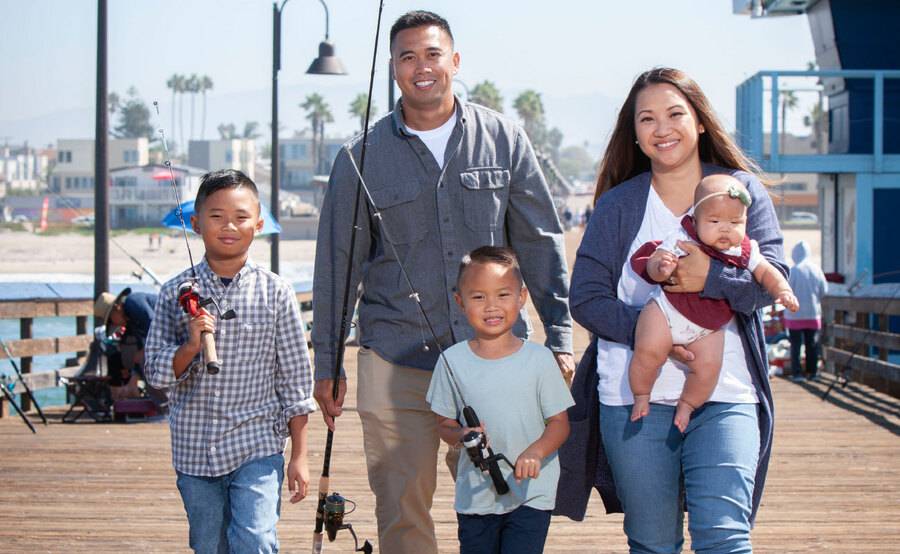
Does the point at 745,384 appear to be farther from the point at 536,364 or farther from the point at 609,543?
the point at 609,543

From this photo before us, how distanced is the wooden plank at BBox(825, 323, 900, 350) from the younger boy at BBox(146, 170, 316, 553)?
10084mm

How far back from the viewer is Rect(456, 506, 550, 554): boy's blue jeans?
438 cm

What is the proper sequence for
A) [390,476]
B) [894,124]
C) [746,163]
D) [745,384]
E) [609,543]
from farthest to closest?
[894,124], [609,543], [390,476], [746,163], [745,384]

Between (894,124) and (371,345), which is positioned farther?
(894,124)

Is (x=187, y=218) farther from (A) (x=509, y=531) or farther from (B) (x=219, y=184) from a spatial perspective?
(A) (x=509, y=531)

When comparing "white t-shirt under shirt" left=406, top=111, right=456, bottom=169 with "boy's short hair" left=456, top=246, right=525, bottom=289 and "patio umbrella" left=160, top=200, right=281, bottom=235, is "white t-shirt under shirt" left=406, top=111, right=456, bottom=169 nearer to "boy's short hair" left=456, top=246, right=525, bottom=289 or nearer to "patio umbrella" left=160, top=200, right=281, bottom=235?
"boy's short hair" left=456, top=246, right=525, bottom=289

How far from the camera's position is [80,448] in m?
10.4

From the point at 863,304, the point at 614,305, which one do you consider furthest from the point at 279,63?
the point at 614,305

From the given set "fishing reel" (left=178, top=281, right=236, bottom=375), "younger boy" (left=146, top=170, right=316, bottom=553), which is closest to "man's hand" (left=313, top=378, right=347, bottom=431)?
"younger boy" (left=146, top=170, right=316, bottom=553)

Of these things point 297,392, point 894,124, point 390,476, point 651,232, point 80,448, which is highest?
point 894,124

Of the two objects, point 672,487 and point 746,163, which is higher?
point 746,163

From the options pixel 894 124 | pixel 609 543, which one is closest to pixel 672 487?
pixel 609 543

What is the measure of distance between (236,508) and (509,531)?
80 cm

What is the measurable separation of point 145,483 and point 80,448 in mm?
1701
